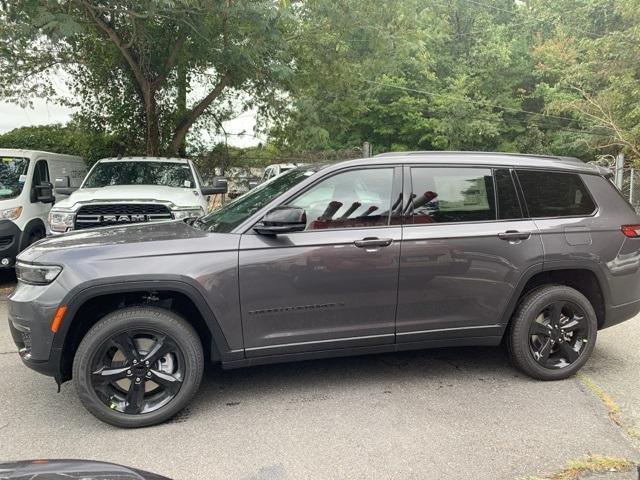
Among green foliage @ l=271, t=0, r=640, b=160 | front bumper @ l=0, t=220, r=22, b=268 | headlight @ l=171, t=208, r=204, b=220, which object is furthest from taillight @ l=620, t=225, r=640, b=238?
green foliage @ l=271, t=0, r=640, b=160

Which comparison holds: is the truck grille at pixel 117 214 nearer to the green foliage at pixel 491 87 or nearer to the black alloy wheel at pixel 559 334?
the black alloy wheel at pixel 559 334

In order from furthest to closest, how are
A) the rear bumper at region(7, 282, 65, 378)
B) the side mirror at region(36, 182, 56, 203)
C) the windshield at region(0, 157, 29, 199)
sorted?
1. the side mirror at region(36, 182, 56, 203)
2. the windshield at region(0, 157, 29, 199)
3. the rear bumper at region(7, 282, 65, 378)

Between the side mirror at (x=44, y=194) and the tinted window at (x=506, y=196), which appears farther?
the side mirror at (x=44, y=194)

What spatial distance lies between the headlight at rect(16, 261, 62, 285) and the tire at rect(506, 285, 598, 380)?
339 centimetres

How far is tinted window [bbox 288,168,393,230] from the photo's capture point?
3.65 metres

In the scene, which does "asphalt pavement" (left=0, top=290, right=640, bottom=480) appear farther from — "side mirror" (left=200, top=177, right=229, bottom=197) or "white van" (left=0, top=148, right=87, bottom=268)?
"side mirror" (left=200, top=177, right=229, bottom=197)

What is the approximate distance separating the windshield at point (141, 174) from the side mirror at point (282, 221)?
488 centimetres

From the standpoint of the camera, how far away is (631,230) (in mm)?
4156

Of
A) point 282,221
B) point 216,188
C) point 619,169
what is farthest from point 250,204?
point 619,169

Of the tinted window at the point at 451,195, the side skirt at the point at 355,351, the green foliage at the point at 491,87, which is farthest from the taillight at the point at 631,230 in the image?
the green foliage at the point at 491,87

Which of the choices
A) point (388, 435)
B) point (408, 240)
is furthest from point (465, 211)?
point (388, 435)

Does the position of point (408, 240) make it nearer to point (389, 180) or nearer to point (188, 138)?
point (389, 180)

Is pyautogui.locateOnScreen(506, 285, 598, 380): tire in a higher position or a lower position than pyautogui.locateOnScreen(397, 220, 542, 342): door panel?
lower

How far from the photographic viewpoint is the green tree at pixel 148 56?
716 centimetres
